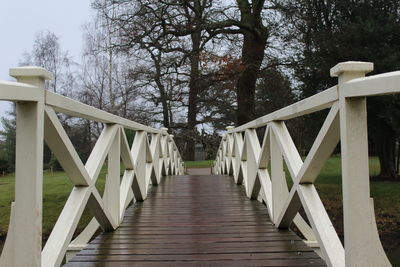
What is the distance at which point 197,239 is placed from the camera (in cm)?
317

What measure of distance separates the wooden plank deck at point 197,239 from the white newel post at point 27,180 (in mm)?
780

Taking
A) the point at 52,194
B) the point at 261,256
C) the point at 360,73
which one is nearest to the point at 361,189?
the point at 360,73

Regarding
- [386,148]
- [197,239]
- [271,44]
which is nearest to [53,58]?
[271,44]

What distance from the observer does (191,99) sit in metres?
21.8

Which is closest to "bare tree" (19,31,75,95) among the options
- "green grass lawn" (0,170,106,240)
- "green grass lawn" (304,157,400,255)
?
"green grass lawn" (0,170,106,240)

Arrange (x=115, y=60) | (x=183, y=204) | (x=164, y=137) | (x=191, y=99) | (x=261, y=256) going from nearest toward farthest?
(x=261, y=256) → (x=183, y=204) → (x=164, y=137) → (x=191, y=99) → (x=115, y=60)

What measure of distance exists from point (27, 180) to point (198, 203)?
310 cm

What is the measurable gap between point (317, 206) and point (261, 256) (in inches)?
20.5

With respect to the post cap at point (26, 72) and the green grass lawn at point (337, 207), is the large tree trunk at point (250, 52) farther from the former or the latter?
the post cap at point (26, 72)

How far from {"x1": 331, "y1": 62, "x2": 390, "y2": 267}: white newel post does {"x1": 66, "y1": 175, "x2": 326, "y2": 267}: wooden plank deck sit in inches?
27.8

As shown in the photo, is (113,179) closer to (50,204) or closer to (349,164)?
(349,164)

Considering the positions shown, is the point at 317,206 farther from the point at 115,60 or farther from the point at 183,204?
the point at 115,60

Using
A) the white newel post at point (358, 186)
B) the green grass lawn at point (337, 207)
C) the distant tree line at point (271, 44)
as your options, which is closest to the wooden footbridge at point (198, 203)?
the white newel post at point (358, 186)

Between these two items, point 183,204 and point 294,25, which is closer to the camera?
point 183,204
